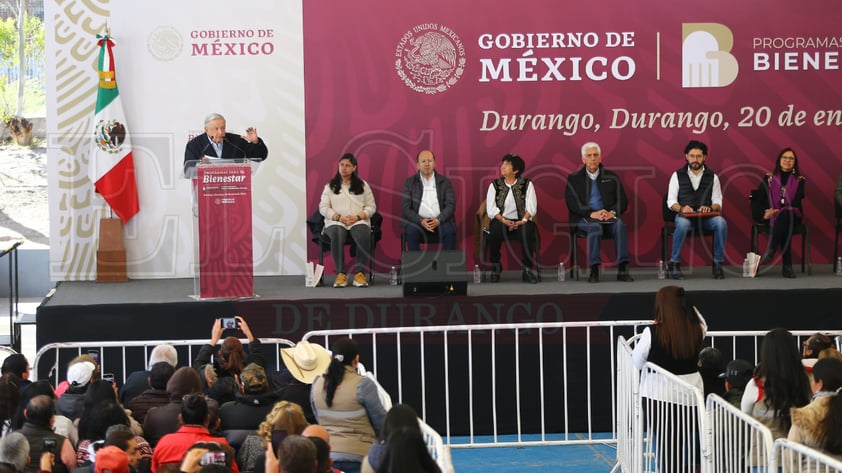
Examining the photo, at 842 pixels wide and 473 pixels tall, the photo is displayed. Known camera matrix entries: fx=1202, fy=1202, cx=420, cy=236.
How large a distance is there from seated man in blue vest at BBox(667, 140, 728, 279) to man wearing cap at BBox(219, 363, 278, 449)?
193 inches

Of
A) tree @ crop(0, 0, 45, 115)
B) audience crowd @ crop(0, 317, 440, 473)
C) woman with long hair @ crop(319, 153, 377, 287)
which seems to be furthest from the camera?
tree @ crop(0, 0, 45, 115)

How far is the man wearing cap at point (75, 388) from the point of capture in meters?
5.41

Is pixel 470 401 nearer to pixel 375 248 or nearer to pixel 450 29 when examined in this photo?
pixel 375 248

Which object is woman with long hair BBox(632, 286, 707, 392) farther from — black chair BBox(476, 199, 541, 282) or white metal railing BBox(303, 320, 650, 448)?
black chair BBox(476, 199, 541, 282)

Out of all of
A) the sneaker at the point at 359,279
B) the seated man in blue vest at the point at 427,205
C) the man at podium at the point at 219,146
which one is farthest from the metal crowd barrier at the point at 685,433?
the man at podium at the point at 219,146

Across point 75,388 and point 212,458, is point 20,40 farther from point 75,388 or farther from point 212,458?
point 212,458

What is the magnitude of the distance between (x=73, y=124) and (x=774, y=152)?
19.9 feet

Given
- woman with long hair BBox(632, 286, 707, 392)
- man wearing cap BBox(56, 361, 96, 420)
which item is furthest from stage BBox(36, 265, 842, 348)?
man wearing cap BBox(56, 361, 96, 420)

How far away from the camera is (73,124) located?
401 inches

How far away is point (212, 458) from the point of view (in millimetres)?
4145

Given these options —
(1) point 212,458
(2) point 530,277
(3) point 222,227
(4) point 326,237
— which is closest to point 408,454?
(1) point 212,458

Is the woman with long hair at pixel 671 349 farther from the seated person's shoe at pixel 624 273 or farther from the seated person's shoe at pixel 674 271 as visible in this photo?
the seated person's shoe at pixel 674 271

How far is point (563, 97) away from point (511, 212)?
4.59 feet

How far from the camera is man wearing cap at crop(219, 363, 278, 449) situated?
5.24 meters
